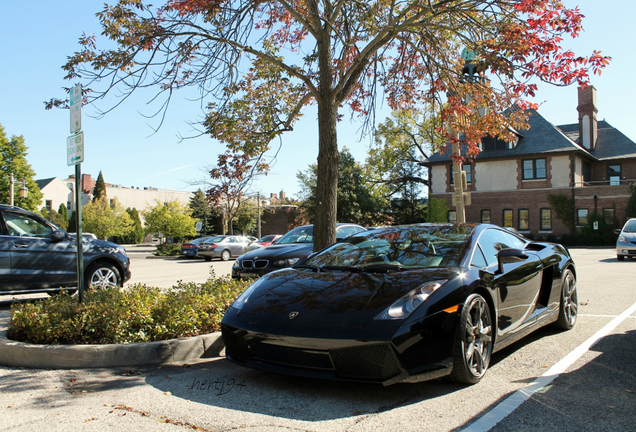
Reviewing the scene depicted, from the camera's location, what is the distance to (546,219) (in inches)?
1601

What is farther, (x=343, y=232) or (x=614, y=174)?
(x=614, y=174)

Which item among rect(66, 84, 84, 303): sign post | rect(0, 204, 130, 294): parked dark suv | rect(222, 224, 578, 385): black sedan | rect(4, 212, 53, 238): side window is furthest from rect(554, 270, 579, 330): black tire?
rect(4, 212, 53, 238): side window

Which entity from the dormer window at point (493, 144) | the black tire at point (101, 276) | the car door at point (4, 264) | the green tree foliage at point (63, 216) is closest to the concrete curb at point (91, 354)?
the car door at point (4, 264)

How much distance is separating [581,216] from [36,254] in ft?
130

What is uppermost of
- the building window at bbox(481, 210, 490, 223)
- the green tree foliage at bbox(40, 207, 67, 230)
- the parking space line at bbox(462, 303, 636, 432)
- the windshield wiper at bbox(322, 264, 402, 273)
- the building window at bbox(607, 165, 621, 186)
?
the building window at bbox(607, 165, 621, 186)

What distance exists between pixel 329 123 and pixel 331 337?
489 cm

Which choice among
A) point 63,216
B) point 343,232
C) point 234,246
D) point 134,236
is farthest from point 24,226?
point 63,216

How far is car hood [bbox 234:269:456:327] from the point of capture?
3.72 m

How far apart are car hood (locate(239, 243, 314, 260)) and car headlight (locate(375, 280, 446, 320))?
6.46m

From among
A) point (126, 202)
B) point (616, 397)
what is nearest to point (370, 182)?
point (126, 202)

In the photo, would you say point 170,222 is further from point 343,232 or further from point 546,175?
point 546,175

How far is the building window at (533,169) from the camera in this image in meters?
40.7

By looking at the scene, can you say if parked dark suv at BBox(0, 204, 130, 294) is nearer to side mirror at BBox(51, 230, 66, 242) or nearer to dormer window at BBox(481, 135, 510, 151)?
side mirror at BBox(51, 230, 66, 242)

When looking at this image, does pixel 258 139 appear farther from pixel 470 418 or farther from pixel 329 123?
pixel 470 418
